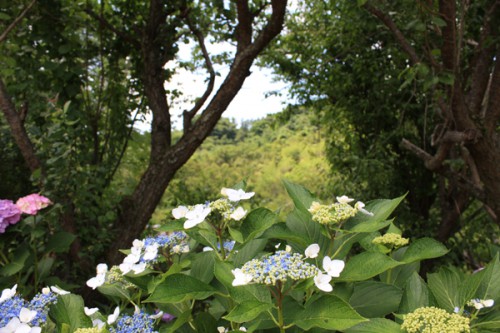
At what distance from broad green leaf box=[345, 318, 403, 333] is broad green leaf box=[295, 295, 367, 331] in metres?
0.06

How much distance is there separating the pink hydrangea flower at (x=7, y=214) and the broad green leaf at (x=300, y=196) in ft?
4.88

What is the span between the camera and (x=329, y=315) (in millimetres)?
682

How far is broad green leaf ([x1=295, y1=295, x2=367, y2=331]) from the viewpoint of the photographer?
2.17 feet

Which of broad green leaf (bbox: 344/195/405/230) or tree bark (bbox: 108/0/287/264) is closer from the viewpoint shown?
broad green leaf (bbox: 344/195/405/230)

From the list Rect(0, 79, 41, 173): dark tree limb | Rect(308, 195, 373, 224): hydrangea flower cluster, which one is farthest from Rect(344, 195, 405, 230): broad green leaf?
Rect(0, 79, 41, 173): dark tree limb

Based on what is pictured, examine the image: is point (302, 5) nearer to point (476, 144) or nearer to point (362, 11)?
point (362, 11)

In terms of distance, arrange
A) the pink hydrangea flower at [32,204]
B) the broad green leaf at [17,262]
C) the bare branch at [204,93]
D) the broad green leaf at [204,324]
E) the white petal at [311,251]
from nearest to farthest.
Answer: the white petal at [311,251] → the broad green leaf at [204,324] → the broad green leaf at [17,262] → the pink hydrangea flower at [32,204] → the bare branch at [204,93]

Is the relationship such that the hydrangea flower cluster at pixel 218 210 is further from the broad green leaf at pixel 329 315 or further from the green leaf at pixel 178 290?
the broad green leaf at pixel 329 315

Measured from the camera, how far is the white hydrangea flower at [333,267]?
74 cm

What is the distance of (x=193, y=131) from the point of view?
296 centimetres

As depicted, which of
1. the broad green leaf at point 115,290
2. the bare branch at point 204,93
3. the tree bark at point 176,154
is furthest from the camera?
the bare branch at point 204,93

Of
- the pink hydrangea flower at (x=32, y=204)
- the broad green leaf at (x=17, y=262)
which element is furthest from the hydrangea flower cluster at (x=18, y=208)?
the broad green leaf at (x=17, y=262)

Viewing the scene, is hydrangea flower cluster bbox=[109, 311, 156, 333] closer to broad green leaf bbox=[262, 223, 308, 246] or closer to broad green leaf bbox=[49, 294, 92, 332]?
broad green leaf bbox=[49, 294, 92, 332]

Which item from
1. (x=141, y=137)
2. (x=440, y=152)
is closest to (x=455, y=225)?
(x=440, y=152)
